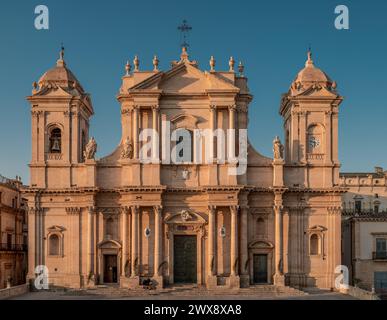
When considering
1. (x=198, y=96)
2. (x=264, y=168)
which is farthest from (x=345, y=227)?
(x=198, y=96)

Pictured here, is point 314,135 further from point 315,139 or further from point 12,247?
point 12,247

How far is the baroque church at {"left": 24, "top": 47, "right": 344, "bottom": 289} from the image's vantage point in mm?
41469

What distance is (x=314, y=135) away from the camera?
142 feet

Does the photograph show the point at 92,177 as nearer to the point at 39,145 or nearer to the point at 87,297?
the point at 39,145

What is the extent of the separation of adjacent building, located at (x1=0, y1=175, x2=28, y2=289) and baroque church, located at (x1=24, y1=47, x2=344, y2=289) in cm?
770

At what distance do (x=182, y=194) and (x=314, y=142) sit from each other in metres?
9.37

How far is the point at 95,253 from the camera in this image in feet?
138

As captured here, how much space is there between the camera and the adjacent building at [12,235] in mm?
48719

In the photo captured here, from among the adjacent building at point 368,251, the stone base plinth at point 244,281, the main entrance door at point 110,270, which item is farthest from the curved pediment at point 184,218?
the adjacent building at point 368,251

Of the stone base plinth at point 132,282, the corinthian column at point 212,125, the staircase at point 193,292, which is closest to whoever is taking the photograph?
the staircase at point 193,292

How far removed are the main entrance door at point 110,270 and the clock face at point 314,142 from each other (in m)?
14.7

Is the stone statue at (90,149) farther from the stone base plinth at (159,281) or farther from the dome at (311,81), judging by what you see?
the dome at (311,81)

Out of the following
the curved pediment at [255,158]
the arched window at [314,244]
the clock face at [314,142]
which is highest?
the clock face at [314,142]

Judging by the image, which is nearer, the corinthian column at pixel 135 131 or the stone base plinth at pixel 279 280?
the stone base plinth at pixel 279 280
